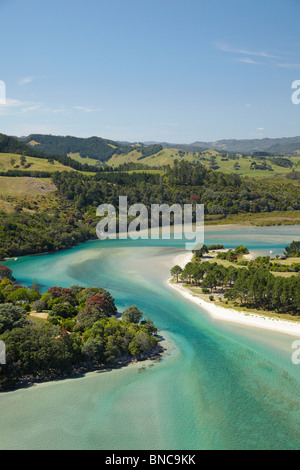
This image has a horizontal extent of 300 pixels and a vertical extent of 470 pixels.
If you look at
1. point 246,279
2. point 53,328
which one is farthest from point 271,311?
point 53,328

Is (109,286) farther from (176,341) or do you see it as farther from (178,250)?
(178,250)

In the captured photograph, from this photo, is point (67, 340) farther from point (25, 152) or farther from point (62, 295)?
point (25, 152)

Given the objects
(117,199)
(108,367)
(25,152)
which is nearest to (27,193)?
(117,199)

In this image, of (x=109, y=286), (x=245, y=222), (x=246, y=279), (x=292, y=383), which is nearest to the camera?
(x=292, y=383)

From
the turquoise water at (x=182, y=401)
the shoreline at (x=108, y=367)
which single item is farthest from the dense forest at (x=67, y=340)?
the turquoise water at (x=182, y=401)

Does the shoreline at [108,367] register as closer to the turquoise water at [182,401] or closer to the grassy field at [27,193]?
the turquoise water at [182,401]
